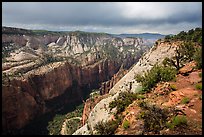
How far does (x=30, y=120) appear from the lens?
172ft

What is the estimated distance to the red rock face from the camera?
4714 centimetres

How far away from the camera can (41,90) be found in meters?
61.7

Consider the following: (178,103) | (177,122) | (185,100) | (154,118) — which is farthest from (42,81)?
(177,122)

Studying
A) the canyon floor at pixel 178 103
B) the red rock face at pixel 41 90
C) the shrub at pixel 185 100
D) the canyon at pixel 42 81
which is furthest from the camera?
the canyon at pixel 42 81

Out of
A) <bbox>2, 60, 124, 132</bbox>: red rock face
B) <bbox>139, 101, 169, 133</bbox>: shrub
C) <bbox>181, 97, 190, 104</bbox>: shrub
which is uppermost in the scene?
<bbox>181, 97, 190, 104</bbox>: shrub

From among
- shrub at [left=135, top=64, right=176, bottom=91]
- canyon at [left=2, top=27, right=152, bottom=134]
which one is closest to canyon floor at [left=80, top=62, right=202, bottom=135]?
shrub at [left=135, top=64, right=176, bottom=91]

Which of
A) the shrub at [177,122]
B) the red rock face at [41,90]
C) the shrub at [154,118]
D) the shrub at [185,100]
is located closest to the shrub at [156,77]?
the shrub at [185,100]

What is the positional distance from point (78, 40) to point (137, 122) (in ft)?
507

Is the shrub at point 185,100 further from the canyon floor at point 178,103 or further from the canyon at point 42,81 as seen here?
the canyon at point 42,81

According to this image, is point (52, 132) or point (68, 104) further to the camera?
point (68, 104)

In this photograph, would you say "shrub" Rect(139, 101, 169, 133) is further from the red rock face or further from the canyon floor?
the red rock face

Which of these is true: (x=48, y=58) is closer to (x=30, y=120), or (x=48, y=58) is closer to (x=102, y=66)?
→ (x=102, y=66)

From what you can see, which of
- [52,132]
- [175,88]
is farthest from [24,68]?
[175,88]

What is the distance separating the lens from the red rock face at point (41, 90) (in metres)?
47.1
